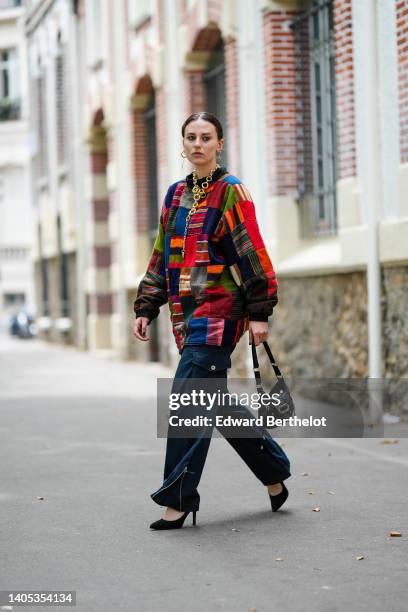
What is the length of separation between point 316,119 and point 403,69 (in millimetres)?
3070

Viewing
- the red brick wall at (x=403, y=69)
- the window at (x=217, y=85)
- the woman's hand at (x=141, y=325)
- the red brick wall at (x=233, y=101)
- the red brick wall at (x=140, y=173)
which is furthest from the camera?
the red brick wall at (x=140, y=173)

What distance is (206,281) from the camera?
18.9 feet

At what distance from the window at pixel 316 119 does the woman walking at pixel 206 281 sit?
6.77 meters

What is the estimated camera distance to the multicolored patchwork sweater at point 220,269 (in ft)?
18.8

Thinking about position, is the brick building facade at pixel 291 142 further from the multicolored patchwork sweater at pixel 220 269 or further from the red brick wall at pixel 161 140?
the multicolored patchwork sweater at pixel 220 269

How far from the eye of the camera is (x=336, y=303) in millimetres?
11430

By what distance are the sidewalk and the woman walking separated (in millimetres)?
355

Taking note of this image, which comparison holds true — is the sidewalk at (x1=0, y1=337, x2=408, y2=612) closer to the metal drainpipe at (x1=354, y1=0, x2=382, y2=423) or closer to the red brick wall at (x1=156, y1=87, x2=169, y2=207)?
the metal drainpipe at (x1=354, y1=0, x2=382, y2=423)

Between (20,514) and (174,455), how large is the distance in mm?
1073

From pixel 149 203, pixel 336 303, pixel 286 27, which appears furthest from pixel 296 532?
pixel 149 203

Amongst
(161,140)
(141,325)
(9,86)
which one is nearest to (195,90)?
(161,140)

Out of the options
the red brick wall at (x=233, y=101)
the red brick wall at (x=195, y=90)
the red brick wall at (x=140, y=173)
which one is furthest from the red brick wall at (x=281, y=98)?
the red brick wall at (x=140, y=173)

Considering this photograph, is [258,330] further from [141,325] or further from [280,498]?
[280,498]

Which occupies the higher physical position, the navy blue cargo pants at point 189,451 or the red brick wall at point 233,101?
the red brick wall at point 233,101
